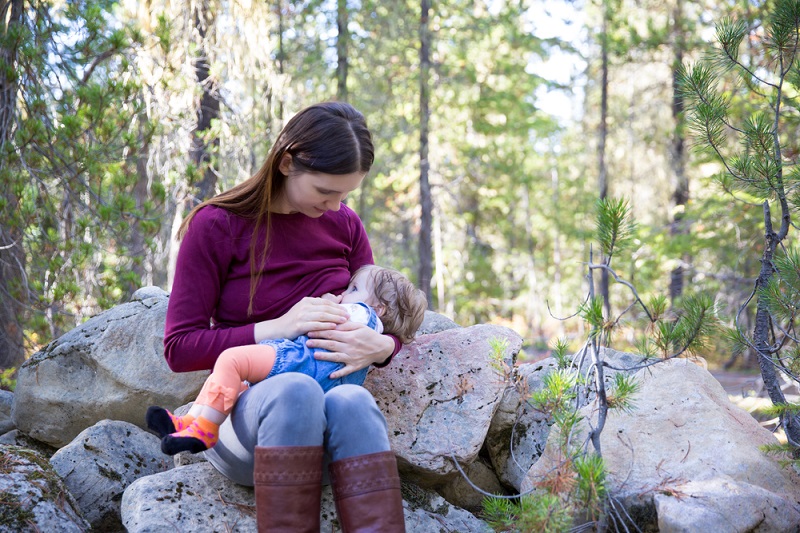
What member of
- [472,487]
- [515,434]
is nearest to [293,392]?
[472,487]

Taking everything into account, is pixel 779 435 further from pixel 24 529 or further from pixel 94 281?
pixel 94 281

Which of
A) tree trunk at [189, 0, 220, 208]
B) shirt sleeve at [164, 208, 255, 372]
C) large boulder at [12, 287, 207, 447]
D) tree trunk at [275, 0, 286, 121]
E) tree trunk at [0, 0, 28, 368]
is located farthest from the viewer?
tree trunk at [275, 0, 286, 121]

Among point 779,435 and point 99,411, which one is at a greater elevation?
point 99,411

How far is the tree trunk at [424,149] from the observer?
10.7m

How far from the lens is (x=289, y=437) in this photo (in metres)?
2.19

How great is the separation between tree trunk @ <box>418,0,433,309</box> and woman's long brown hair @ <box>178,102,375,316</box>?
26.5 feet

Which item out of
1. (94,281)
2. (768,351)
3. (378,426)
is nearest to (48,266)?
(94,281)

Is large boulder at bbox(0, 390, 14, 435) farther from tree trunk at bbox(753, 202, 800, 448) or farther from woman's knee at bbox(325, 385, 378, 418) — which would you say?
tree trunk at bbox(753, 202, 800, 448)

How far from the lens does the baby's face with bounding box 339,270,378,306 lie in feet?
9.64

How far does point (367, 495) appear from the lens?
2205 mm

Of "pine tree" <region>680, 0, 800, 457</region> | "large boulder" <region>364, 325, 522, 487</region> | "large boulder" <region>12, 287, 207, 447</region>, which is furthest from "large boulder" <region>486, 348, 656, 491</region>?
"large boulder" <region>12, 287, 207, 447</region>

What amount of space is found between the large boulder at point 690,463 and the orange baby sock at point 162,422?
4.29 ft

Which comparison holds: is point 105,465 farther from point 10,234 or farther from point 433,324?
point 10,234

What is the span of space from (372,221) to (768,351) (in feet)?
37.6
